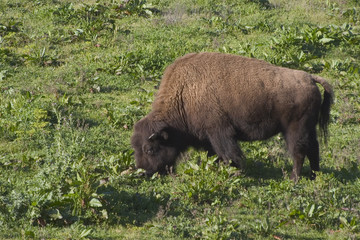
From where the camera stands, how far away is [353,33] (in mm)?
14125

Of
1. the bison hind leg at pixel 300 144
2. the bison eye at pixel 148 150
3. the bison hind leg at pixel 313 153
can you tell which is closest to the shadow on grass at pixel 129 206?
the bison eye at pixel 148 150

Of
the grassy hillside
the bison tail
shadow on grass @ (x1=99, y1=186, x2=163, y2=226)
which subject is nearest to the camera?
the grassy hillside

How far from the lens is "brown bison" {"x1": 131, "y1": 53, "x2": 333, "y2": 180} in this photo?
27.3 feet

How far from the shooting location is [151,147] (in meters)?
8.62

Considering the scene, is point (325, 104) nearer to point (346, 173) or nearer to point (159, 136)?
point (346, 173)

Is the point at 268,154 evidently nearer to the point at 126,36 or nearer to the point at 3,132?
the point at 3,132

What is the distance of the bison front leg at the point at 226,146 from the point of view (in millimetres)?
8422

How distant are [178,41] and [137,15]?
2.36 meters

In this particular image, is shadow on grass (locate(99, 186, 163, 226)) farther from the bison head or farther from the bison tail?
the bison tail

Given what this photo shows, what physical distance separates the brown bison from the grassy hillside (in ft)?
1.16

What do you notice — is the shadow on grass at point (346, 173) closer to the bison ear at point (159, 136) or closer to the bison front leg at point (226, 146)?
the bison front leg at point (226, 146)

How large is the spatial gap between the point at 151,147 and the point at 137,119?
1.49 meters

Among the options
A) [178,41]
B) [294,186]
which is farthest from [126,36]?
[294,186]

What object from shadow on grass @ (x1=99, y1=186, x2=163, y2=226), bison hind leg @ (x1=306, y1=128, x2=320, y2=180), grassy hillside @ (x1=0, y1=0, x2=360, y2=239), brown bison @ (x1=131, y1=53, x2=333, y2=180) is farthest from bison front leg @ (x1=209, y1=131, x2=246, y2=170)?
shadow on grass @ (x1=99, y1=186, x2=163, y2=226)
